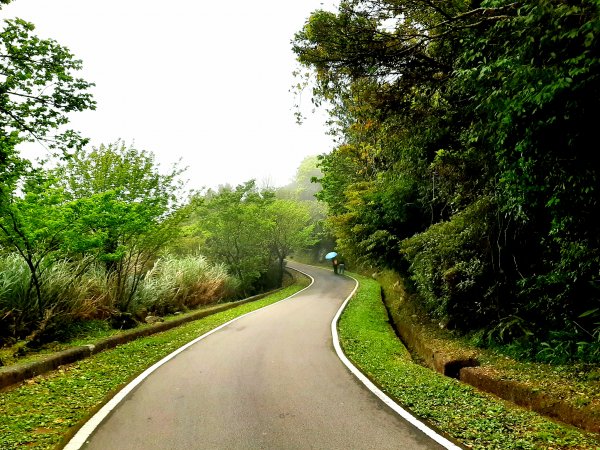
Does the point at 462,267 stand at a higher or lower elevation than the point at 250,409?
higher

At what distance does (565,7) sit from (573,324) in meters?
6.00

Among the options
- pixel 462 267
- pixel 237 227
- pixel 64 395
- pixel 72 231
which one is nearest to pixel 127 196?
pixel 72 231

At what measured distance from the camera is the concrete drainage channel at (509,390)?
15.1ft

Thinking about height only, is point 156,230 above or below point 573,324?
above

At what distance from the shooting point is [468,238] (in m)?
9.27

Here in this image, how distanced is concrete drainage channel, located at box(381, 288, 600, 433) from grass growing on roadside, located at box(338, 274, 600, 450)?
28 cm

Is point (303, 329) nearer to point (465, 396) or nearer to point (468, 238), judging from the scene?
point (468, 238)

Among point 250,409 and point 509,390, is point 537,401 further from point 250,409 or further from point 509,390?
point 250,409

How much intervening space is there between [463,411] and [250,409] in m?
2.84

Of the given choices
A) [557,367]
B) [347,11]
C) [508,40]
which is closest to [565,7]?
[508,40]

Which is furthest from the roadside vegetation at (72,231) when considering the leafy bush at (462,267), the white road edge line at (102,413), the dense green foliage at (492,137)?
the leafy bush at (462,267)

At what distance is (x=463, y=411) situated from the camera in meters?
4.93

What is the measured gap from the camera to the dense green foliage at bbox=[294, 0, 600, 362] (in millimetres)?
4262

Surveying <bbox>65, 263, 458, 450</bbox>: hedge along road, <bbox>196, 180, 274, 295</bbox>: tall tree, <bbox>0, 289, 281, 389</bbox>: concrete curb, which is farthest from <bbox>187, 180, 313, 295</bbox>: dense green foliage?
<bbox>65, 263, 458, 450</bbox>: hedge along road
